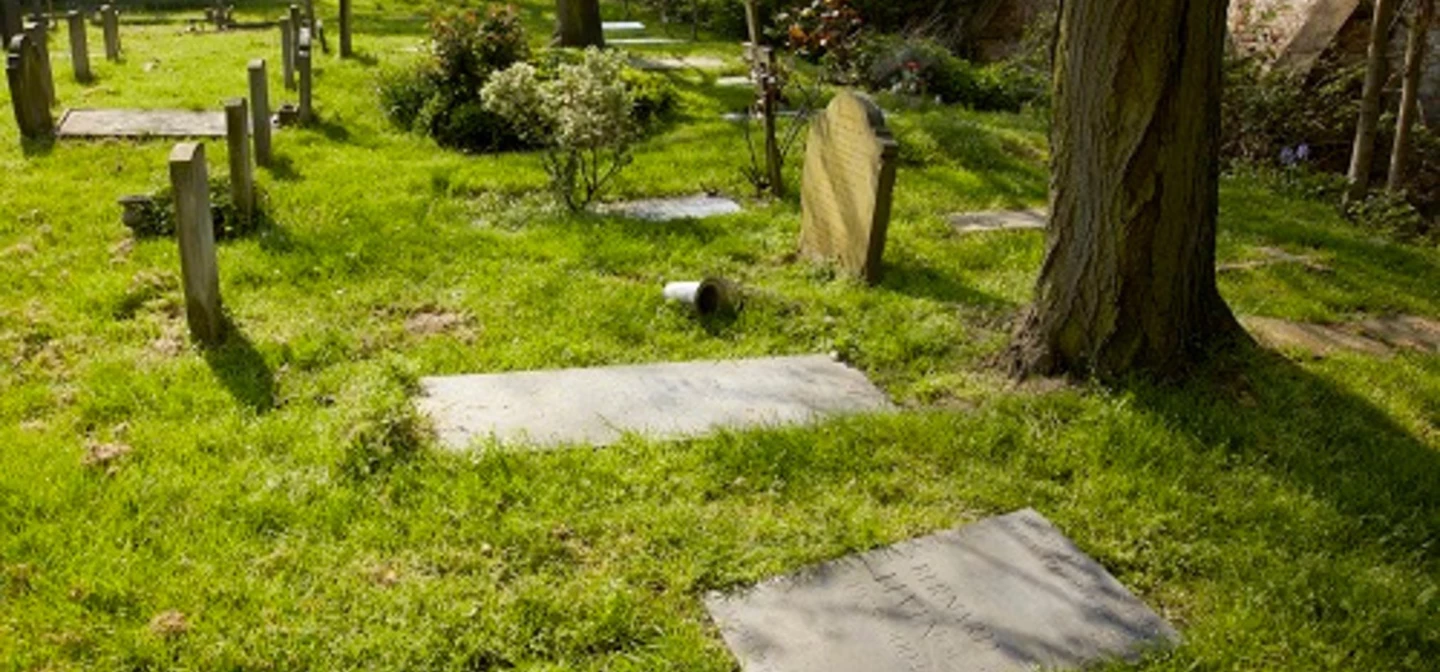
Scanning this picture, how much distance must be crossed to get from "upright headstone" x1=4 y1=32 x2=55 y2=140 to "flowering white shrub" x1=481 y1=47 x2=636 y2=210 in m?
4.04

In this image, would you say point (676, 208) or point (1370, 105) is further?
point (1370, 105)

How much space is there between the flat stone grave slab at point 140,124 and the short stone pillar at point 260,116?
0.98m

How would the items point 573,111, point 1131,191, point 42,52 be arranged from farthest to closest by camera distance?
point 42,52 → point 573,111 → point 1131,191

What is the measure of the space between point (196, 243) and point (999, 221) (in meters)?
5.61

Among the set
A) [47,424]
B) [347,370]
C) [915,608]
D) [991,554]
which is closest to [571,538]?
[915,608]

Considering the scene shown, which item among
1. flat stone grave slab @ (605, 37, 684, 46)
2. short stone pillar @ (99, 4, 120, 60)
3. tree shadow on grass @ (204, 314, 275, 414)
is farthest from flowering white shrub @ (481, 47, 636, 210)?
flat stone grave slab @ (605, 37, 684, 46)

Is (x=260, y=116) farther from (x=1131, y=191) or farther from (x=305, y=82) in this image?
(x=1131, y=191)

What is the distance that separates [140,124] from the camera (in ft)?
33.9

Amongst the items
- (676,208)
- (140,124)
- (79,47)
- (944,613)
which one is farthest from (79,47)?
(944,613)

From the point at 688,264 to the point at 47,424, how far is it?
3694 millimetres

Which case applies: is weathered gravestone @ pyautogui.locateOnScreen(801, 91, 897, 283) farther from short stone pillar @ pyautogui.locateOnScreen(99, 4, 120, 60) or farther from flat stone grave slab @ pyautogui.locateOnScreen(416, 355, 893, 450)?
short stone pillar @ pyautogui.locateOnScreen(99, 4, 120, 60)

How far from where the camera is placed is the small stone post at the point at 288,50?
11758 millimetres

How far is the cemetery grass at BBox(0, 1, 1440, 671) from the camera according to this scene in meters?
3.47

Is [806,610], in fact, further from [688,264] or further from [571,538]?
[688,264]
